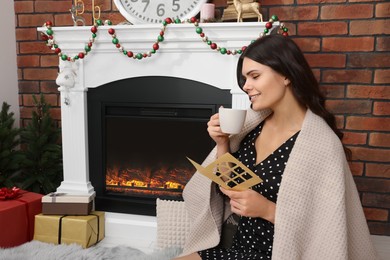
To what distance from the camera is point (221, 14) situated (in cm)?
233

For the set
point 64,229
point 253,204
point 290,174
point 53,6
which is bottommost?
point 64,229

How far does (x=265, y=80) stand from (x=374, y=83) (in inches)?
47.1

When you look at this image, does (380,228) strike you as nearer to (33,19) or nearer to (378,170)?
(378,170)

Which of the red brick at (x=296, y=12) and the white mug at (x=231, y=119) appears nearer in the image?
the white mug at (x=231, y=119)

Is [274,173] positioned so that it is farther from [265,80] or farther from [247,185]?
[265,80]

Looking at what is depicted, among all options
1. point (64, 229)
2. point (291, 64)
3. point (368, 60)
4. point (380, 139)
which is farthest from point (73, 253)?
point (368, 60)

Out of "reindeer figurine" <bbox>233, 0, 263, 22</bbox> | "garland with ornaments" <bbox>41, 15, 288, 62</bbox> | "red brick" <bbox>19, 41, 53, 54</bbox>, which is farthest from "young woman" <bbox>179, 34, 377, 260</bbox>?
"red brick" <bbox>19, 41, 53, 54</bbox>

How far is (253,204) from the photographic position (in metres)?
1.27

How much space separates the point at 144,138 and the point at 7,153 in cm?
82

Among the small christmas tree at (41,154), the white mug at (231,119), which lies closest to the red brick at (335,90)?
the white mug at (231,119)

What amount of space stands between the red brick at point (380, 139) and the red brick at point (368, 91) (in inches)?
8.4

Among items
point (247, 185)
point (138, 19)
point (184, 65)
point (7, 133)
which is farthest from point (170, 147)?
point (247, 185)

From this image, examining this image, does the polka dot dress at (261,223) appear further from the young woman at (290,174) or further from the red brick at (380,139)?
the red brick at (380,139)

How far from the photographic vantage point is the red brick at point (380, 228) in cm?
231
